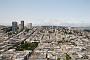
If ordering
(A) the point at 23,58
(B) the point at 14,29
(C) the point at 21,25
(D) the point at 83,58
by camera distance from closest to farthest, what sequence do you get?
(A) the point at 23,58, (D) the point at 83,58, (B) the point at 14,29, (C) the point at 21,25

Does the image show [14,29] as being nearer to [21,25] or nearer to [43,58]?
[21,25]

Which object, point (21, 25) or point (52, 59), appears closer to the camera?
point (52, 59)

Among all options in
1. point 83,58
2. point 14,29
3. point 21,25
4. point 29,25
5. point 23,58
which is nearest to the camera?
point 23,58

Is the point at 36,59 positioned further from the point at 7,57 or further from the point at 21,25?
the point at 21,25

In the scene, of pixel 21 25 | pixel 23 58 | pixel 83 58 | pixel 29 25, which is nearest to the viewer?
pixel 23 58

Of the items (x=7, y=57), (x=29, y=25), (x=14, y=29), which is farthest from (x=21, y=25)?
(x=7, y=57)

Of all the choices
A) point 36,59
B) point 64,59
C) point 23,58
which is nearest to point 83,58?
point 64,59

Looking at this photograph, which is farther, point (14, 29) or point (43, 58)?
point (14, 29)

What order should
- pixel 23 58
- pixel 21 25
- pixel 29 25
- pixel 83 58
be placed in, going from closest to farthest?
1. pixel 23 58
2. pixel 83 58
3. pixel 21 25
4. pixel 29 25

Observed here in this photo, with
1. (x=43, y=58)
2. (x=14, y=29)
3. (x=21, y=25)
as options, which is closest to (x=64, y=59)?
(x=43, y=58)
